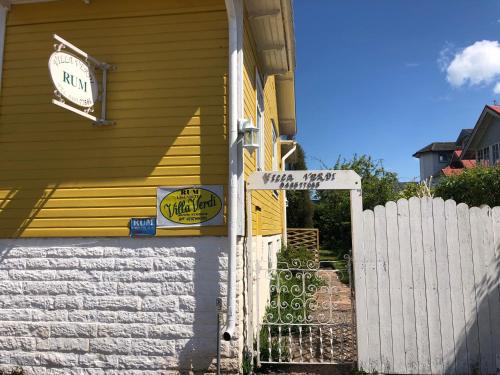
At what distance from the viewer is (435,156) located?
53.1 m

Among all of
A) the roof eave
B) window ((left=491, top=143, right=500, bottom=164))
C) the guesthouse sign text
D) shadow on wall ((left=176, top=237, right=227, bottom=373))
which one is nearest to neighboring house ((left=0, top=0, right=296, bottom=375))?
shadow on wall ((left=176, top=237, right=227, bottom=373))

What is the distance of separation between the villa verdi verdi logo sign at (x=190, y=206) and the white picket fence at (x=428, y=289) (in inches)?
70.4

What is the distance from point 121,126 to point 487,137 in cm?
2911

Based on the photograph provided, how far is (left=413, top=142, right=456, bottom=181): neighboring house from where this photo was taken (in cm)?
5206

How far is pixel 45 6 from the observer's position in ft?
19.0

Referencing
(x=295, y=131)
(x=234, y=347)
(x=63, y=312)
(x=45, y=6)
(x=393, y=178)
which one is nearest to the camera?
(x=234, y=347)

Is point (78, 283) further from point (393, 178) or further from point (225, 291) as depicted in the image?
point (393, 178)

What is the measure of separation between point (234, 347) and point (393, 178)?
62.6 feet

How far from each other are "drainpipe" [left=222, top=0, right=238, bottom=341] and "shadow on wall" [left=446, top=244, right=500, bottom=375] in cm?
265

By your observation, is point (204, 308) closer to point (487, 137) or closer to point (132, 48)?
point (132, 48)

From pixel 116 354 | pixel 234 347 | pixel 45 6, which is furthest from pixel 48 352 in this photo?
pixel 45 6

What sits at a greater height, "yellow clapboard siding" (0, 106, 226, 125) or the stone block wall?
"yellow clapboard siding" (0, 106, 226, 125)

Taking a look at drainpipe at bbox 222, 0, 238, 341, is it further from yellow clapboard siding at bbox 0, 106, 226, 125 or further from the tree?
the tree

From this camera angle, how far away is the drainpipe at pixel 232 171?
15.9 ft
